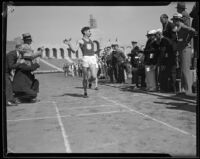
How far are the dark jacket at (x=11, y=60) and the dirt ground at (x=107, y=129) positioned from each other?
1117 mm

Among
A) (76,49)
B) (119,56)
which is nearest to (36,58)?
(76,49)

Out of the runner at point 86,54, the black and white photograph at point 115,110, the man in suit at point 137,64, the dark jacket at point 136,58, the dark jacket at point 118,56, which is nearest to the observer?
the black and white photograph at point 115,110

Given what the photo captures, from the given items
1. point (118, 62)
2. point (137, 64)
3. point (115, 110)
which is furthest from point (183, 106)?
point (118, 62)

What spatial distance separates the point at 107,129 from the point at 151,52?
14.5 feet

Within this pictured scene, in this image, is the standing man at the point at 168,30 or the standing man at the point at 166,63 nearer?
the standing man at the point at 168,30

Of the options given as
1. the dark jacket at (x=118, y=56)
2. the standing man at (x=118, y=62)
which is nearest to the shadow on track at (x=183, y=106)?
the standing man at (x=118, y=62)

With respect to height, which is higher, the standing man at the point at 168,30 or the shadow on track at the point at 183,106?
the standing man at the point at 168,30

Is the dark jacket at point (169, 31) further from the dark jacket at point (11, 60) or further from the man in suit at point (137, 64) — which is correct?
the dark jacket at point (11, 60)

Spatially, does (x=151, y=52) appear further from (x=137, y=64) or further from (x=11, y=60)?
(x=11, y=60)

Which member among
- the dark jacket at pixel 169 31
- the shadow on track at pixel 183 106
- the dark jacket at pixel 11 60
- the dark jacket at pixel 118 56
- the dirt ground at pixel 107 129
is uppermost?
the dark jacket at pixel 169 31

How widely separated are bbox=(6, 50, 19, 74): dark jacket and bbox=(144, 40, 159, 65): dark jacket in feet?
11.0

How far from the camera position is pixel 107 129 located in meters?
3.92

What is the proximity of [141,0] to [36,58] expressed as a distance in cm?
432

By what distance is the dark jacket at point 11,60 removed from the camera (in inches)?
252
